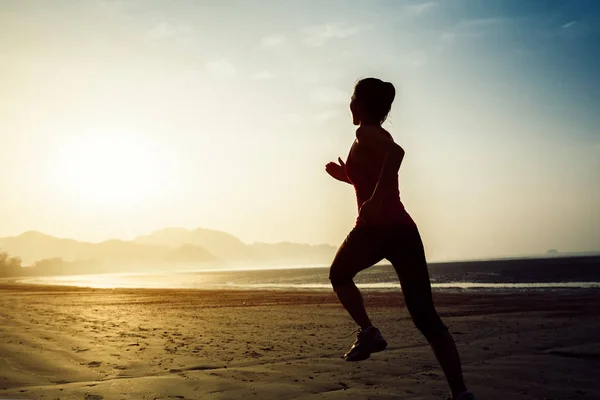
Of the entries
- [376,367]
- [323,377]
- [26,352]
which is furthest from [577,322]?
[26,352]

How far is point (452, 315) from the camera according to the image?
53.2ft

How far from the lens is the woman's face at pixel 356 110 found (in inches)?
144

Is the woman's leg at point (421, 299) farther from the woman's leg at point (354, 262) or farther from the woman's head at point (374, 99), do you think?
the woman's head at point (374, 99)

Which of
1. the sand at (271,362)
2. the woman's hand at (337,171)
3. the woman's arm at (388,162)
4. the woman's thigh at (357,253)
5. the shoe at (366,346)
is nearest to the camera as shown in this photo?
the woman's arm at (388,162)

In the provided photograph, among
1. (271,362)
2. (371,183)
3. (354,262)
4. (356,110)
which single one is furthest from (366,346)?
(271,362)

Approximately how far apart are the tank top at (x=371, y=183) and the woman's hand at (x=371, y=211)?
0.03 meters

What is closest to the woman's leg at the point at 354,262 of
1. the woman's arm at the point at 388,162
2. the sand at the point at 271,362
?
the woman's arm at the point at 388,162

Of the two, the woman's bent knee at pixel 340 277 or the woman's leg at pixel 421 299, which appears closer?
the woman's leg at pixel 421 299

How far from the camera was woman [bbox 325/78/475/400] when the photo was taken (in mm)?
3330

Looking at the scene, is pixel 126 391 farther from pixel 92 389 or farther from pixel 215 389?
pixel 215 389

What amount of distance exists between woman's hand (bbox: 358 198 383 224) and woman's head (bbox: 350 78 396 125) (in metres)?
0.69

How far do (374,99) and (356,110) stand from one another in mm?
167

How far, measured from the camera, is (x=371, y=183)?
139 inches

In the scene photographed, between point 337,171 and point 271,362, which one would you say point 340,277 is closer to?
point 337,171
